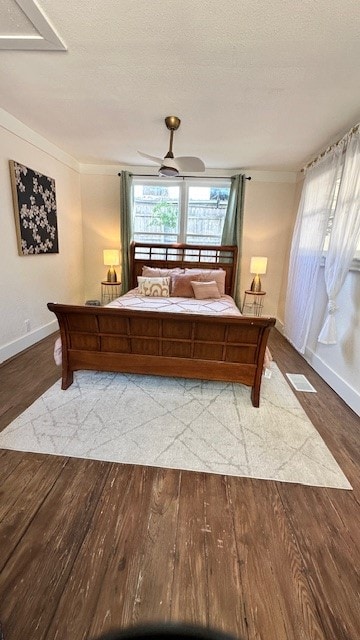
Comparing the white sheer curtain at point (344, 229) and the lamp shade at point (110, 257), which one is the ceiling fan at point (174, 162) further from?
the lamp shade at point (110, 257)

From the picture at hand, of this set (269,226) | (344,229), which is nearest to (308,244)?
(344,229)

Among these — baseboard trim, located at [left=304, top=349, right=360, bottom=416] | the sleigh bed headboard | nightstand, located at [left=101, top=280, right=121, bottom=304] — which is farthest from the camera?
nightstand, located at [left=101, top=280, right=121, bottom=304]

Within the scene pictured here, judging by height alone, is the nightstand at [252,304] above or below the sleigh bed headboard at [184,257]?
below

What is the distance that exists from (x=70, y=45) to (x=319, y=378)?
3488 mm

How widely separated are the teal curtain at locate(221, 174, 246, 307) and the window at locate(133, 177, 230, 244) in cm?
19

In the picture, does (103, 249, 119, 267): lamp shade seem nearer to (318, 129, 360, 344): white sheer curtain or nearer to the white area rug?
the white area rug

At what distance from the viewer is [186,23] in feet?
4.90

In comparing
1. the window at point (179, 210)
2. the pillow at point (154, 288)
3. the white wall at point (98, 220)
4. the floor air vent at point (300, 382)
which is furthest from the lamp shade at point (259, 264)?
the white wall at point (98, 220)

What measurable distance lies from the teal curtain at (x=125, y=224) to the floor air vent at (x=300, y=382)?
3.01 meters

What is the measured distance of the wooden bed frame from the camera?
2.16m

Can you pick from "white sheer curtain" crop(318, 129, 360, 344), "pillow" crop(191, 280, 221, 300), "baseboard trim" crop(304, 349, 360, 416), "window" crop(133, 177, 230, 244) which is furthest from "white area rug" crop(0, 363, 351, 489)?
"window" crop(133, 177, 230, 244)

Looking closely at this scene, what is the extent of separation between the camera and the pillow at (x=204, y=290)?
3719mm

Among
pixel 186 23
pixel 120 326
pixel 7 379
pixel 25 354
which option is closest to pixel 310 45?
pixel 186 23

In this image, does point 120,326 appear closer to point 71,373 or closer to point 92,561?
point 71,373
